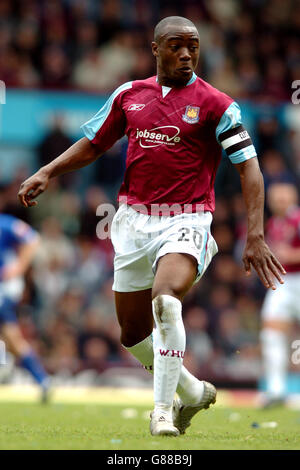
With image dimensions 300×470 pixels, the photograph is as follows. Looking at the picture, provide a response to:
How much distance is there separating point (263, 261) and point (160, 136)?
110cm

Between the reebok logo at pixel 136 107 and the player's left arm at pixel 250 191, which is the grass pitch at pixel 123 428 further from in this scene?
the reebok logo at pixel 136 107

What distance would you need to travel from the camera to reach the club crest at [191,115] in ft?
19.3

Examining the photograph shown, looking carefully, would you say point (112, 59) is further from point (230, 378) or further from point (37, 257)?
point (230, 378)

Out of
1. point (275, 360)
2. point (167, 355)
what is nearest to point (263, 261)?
point (167, 355)

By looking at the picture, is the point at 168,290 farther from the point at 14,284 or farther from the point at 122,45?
the point at 122,45

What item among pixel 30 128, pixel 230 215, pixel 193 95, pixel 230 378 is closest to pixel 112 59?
pixel 30 128

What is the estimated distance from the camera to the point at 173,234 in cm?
575

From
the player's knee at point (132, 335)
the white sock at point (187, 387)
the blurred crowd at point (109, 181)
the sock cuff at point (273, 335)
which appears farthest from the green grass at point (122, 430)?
the blurred crowd at point (109, 181)

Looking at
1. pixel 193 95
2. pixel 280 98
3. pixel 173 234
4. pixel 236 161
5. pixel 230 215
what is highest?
pixel 280 98

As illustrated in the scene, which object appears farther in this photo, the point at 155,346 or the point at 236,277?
the point at 236,277

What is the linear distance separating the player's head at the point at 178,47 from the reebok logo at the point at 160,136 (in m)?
0.36

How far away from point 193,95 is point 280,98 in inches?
397

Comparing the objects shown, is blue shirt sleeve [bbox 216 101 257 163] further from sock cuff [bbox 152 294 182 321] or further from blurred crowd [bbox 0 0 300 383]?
blurred crowd [bbox 0 0 300 383]

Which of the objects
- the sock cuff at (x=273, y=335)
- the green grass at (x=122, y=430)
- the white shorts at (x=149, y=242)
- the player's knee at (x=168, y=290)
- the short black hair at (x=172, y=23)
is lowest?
the green grass at (x=122, y=430)
